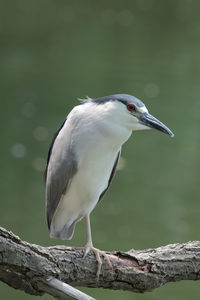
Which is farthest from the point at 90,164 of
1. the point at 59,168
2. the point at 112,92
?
the point at 112,92

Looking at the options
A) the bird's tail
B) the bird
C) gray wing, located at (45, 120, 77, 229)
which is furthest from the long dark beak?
the bird's tail

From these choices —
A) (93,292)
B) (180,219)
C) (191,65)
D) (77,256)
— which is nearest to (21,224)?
(93,292)

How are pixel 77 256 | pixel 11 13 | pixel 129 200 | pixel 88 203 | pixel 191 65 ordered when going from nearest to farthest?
1. pixel 77 256
2. pixel 88 203
3. pixel 129 200
4. pixel 191 65
5. pixel 11 13

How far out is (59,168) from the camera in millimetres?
3213

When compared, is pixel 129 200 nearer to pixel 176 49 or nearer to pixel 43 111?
pixel 43 111

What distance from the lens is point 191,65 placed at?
8.68 m

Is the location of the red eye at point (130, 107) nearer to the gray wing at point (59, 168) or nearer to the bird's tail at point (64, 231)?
the gray wing at point (59, 168)

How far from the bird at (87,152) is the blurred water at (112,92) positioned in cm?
179

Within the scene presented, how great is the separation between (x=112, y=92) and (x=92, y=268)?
4836 millimetres

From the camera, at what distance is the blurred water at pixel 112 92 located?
5.71 m

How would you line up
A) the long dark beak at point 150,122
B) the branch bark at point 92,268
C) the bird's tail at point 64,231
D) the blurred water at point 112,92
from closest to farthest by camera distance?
the branch bark at point 92,268 < the long dark beak at point 150,122 < the bird's tail at point 64,231 < the blurred water at point 112,92

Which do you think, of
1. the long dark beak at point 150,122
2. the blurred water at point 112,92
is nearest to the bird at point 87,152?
the long dark beak at point 150,122

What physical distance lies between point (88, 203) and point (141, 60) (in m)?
5.92

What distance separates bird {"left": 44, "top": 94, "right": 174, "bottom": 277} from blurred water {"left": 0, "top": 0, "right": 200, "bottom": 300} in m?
1.79
